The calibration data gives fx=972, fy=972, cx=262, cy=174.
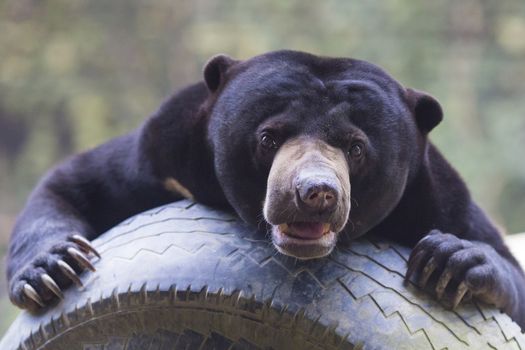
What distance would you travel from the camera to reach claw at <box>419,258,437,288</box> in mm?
2689

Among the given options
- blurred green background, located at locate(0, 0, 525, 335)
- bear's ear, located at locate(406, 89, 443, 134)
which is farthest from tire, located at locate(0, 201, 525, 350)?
blurred green background, located at locate(0, 0, 525, 335)

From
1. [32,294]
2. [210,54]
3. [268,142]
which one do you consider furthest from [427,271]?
[210,54]

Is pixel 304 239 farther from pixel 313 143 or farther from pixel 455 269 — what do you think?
pixel 455 269

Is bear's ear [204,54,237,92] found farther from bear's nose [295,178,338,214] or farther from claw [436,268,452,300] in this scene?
claw [436,268,452,300]

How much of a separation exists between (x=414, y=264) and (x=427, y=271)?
0.05 meters

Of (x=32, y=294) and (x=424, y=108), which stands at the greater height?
(x=424, y=108)

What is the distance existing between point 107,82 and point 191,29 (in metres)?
1.10

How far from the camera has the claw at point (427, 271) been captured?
8.82ft

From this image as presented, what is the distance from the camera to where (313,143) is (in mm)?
2799

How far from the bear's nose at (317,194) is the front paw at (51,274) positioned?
686 mm

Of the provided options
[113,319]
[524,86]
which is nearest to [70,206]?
[113,319]

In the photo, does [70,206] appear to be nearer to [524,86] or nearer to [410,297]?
[410,297]

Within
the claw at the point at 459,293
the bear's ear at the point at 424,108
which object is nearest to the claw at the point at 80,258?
the claw at the point at 459,293

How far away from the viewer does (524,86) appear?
10.4m
